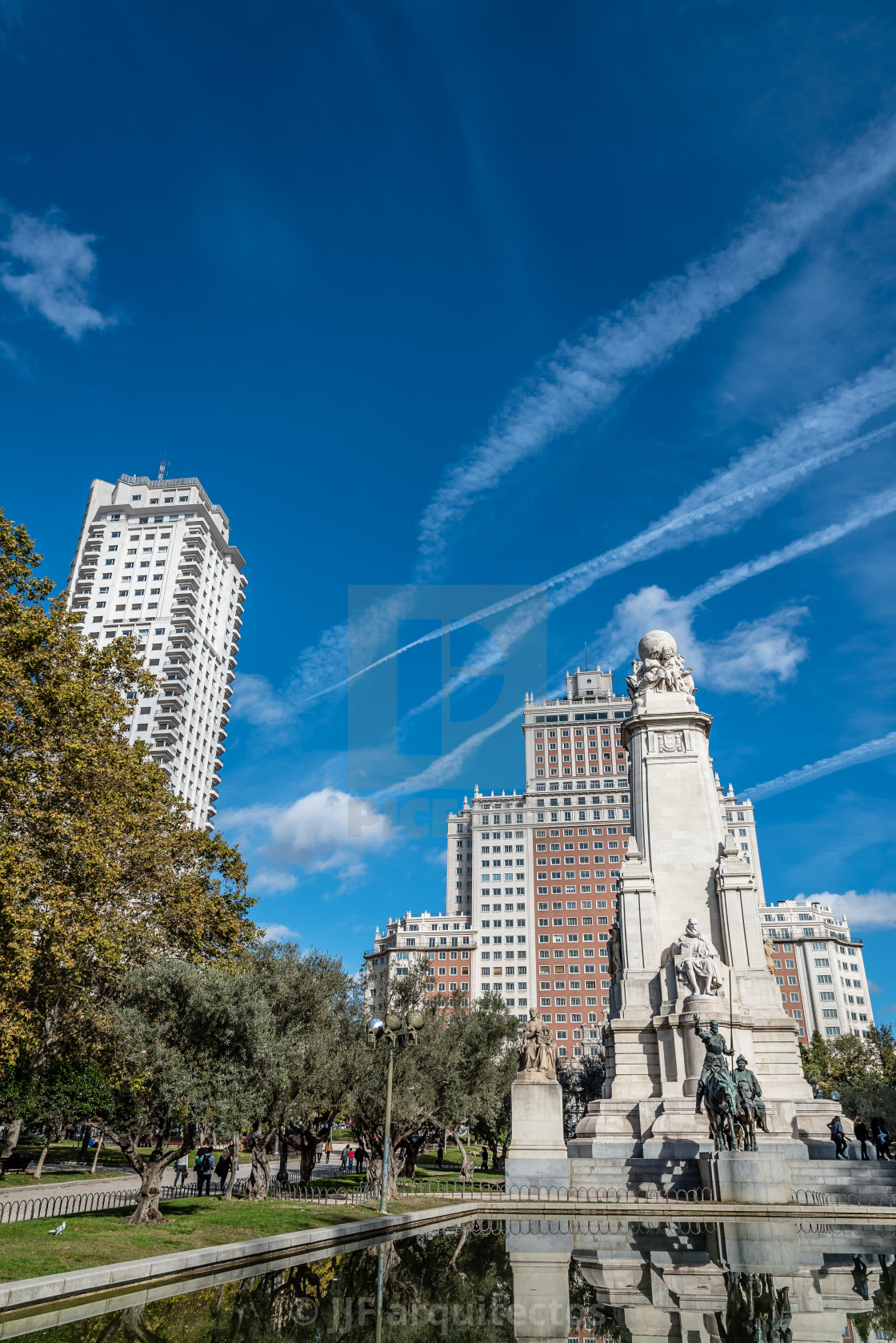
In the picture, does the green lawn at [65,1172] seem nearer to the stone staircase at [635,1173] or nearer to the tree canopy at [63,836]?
the tree canopy at [63,836]

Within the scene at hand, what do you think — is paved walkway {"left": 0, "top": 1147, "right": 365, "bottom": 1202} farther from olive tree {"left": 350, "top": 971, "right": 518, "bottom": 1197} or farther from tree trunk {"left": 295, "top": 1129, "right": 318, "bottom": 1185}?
olive tree {"left": 350, "top": 971, "right": 518, "bottom": 1197}

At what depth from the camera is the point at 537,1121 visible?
1094 inches

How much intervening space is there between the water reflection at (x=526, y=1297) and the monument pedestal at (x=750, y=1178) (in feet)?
19.8

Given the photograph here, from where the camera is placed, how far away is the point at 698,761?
38375mm

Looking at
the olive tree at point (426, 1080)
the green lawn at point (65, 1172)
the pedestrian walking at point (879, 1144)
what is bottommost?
the green lawn at point (65, 1172)

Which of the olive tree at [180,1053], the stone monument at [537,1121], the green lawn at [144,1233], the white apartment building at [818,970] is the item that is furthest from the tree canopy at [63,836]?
the white apartment building at [818,970]

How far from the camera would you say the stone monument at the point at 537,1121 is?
2661cm

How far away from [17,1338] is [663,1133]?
24.6 m

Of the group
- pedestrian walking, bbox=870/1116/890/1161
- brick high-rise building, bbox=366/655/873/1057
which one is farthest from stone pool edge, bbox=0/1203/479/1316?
brick high-rise building, bbox=366/655/873/1057

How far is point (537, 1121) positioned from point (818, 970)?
125 meters

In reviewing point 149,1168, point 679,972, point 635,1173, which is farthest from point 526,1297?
point 679,972

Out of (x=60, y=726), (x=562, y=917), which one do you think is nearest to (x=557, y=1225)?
(x=60, y=726)

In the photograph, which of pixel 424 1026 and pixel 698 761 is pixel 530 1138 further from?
pixel 698 761

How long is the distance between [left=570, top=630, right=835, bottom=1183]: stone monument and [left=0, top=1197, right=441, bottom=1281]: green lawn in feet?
38.4
